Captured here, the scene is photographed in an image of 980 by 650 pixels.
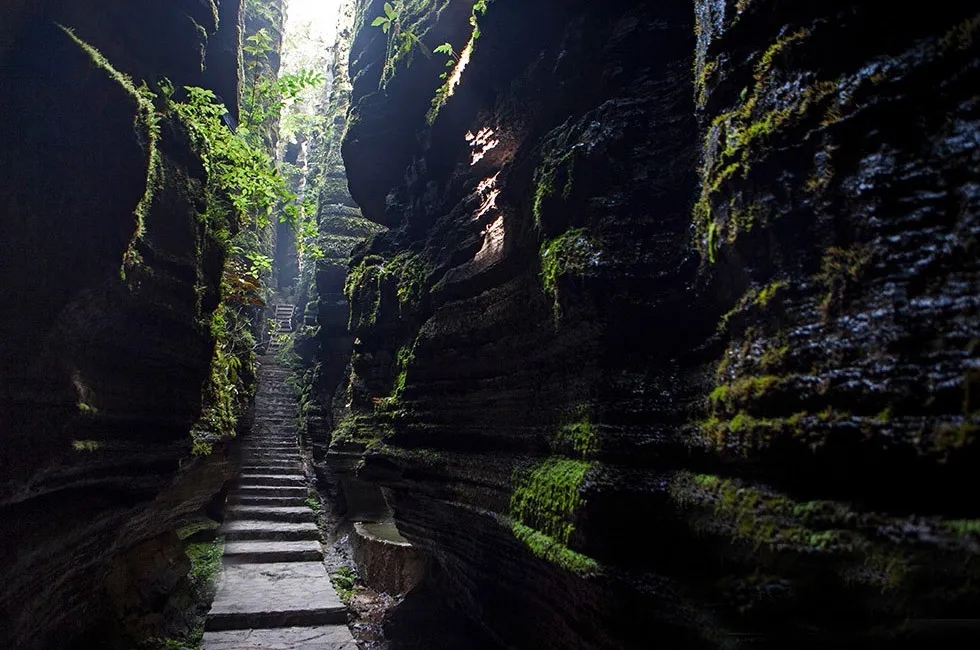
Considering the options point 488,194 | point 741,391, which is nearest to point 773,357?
point 741,391

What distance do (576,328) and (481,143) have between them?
318cm

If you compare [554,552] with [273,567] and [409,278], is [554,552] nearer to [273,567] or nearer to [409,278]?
[409,278]

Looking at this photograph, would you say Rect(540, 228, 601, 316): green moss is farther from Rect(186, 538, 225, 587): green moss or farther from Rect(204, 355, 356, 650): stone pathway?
Rect(186, 538, 225, 587): green moss

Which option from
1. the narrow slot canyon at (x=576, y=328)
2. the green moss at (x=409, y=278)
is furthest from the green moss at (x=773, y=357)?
the green moss at (x=409, y=278)

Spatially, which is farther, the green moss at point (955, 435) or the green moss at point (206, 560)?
the green moss at point (206, 560)

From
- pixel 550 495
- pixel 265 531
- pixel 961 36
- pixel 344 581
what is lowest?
pixel 344 581

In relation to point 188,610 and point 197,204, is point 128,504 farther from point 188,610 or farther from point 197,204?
point 188,610

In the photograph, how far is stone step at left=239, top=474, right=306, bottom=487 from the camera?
499 inches

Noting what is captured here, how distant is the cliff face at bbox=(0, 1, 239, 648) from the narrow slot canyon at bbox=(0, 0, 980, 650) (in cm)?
2

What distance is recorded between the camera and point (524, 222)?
182 inches

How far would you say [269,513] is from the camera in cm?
1123

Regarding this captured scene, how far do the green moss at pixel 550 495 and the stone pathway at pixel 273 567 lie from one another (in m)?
3.63

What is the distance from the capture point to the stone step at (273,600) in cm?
653

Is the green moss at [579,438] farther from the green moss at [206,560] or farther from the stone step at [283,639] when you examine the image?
the green moss at [206,560]
